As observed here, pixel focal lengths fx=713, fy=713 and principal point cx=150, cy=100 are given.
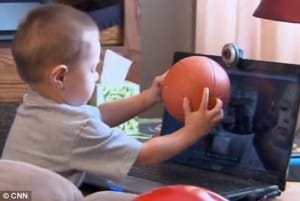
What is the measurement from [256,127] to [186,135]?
0.42 ft

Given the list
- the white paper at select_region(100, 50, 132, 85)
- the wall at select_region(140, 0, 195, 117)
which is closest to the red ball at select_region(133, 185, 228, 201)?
the white paper at select_region(100, 50, 132, 85)

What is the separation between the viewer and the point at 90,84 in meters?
1.25

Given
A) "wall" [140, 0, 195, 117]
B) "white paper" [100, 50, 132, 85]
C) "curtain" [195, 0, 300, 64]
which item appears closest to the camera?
"white paper" [100, 50, 132, 85]

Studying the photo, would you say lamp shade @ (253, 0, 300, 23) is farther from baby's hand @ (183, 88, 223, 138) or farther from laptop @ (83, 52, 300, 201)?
baby's hand @ (183, 88, 223, 138)

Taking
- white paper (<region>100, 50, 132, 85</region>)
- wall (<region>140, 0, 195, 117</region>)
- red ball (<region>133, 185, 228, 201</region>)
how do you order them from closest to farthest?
1. red ball (<region>133, 185, 228, 201</region>)
2. white paper (<region>100, 50, 132, 85</region>)
3. wall (<region>140, 0, 195, 117</region>)

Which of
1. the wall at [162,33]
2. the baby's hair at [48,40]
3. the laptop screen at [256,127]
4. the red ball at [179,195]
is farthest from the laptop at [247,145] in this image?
the wall at [162,33]

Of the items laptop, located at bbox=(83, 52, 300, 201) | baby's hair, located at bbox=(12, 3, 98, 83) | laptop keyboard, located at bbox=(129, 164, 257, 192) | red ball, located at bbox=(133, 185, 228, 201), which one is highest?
baby's hair, located at bbox=(12, 3, 98, 83)

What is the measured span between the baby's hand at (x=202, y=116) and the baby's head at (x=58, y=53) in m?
0.18

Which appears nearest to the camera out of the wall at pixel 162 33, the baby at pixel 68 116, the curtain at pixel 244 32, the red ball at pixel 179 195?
the red ball at pixel 179 195

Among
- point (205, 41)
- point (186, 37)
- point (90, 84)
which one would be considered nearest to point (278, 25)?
point (205, 41)

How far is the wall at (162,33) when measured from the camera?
227 cm

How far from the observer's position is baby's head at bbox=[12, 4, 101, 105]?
47.2 inches

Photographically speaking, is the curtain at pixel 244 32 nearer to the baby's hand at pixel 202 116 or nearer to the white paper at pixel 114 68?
the white paper at pixel 114 68

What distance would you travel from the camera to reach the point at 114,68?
1792 mm
